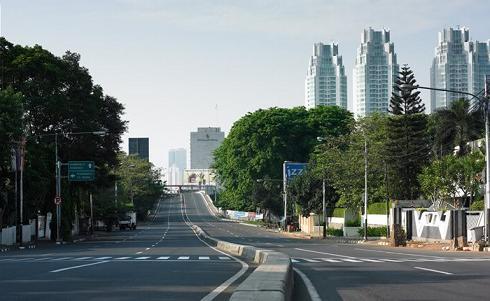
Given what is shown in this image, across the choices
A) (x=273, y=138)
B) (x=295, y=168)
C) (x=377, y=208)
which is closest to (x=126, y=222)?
(x=273, y=138)

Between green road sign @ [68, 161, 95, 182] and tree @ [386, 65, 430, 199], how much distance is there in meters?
28.6

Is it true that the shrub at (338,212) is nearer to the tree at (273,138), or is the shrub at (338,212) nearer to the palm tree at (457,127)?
the palm tree at (457,127)

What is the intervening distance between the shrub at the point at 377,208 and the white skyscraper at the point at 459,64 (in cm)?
9940

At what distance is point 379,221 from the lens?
7600cm

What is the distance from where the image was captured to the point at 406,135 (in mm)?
72562

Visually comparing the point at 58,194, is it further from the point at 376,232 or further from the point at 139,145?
the point at 139,145

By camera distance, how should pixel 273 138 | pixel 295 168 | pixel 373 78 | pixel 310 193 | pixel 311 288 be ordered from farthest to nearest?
pixel 373 78 < pixel 273 138 < pixel 295 168 < pixel 310 193 < pixel 311 288

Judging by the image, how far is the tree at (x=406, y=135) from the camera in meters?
72.5

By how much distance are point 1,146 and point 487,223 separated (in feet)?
93.4

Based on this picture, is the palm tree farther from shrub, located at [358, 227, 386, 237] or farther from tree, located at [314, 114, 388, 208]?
shrub, located at [358, 227, 386, 237]

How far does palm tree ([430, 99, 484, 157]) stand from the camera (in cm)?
7300

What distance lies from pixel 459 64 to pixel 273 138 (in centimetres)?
9054

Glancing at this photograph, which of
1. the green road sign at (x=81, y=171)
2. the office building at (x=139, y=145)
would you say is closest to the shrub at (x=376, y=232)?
the green road sign at (x=81, y=171)

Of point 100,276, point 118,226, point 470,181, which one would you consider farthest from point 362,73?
point 100,276
